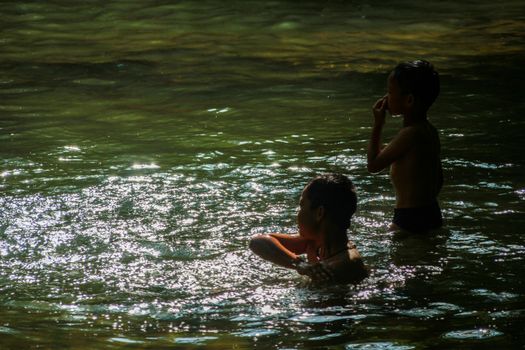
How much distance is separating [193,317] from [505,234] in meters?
2.59

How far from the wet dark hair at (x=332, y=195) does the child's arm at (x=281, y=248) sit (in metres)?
0.34

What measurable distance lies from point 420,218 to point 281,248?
1367mm

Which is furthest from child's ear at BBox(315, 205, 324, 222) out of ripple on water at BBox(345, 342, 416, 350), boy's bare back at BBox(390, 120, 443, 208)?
boy's bare back at BBox(390, 120, 443, 208)

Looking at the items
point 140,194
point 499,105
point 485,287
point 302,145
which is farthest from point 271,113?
point 485,287

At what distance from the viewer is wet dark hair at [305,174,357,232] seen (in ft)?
19.7

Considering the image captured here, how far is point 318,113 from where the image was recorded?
11.1 metres

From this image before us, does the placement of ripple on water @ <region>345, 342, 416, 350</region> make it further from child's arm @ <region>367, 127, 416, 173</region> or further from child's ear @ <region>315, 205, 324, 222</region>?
child's arm @ <region>367, 127, 416, 173</region>

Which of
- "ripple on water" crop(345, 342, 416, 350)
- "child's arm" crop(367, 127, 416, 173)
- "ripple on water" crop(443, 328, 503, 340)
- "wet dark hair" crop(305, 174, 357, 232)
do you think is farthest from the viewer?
"child's arm" crop(367, 127, 416, 173)

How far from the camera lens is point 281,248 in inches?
243

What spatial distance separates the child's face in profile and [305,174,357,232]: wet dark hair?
116 centimetres

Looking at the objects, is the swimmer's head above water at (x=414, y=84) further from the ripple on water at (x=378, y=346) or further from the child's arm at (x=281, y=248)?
the ripple on water at (x=378, y=346)

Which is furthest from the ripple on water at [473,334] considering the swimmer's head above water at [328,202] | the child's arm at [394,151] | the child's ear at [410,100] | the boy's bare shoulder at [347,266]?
the child's ear at [410,100]

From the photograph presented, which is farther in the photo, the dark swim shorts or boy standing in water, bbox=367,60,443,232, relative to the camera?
the dark swim shorts

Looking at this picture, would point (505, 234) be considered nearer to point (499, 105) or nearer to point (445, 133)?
point (445, 133)
